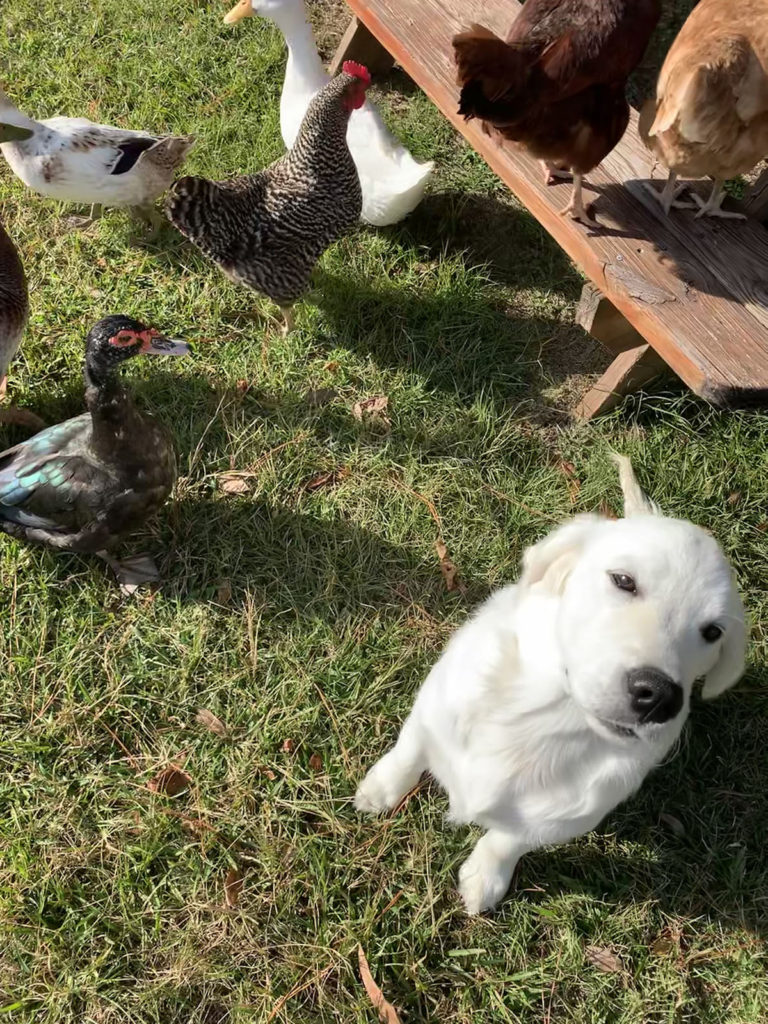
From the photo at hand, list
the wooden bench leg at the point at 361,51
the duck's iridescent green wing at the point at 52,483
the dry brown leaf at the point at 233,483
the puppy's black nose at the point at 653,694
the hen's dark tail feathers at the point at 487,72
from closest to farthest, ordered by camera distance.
Answer: 1. the puppy's black nose at the point at 653,694
2. the hen's dark tail feathers at the point at 487,72
3. the duck's iridescent green wing at the point at 52,483
4. the dry brown leaf at the point at 233,483
5. the wooden bench leg at the point at 361,51

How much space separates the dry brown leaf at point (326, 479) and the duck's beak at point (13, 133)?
2.06 meters

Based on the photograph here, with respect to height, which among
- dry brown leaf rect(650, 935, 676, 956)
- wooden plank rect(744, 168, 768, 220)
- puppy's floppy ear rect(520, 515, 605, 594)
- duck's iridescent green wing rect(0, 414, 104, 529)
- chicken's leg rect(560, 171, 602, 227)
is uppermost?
wooden plank rect(744, 168, 768, 220)

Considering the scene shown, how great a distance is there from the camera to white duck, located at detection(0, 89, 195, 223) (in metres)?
3.44

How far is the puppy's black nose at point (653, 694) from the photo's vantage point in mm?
1382

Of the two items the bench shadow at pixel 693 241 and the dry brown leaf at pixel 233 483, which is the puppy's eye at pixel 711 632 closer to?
the bench shadow at pixel 693 241

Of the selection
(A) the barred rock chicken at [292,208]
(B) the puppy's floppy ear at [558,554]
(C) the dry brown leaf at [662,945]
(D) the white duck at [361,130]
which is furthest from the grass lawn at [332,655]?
(B) the puppy's floppy ear at [558,554]

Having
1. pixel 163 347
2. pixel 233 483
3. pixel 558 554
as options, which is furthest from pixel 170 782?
pixel 558 554

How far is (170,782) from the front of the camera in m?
2.55

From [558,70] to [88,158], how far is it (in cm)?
230

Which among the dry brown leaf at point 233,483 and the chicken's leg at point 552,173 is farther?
the dry brown leaf at point 233,483

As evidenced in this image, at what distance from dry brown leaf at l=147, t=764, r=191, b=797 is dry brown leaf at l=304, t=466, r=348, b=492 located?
1294 millimetres

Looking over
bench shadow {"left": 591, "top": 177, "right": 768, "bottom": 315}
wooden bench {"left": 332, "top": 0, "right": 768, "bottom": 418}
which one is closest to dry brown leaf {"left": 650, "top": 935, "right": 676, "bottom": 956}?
wooden bench {"left": 332, "top": 0, "right": 768, "bottom": 418}

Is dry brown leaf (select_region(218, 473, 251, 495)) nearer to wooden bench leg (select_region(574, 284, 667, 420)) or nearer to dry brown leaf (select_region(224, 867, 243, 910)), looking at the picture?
dry brown leaf (select_region(224, 867, 243, 910))

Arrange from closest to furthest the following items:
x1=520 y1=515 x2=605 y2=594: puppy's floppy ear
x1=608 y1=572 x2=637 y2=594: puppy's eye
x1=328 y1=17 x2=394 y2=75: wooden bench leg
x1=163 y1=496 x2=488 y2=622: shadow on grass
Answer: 1. x1=608 y1=572 x2=637 y2=594: puppy's eye
2. x1=520 y1=515 x2=605 y2=594: puppy's floppy ear
3. x1=163 y1=496 x2=488 y2=622: shadow on grass
4. x1=328 y1=17 x2=394 y2=75: wooden bench leg
